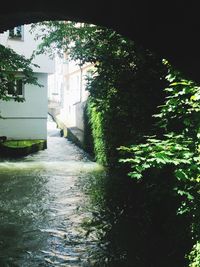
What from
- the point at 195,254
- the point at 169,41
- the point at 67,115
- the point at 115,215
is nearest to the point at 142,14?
the point at 169,41

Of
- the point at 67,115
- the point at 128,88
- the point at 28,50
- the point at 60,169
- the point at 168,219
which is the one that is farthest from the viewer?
the point at 67,115

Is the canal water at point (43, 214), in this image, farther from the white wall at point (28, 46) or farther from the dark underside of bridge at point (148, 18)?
the white wall at point (28, 46)

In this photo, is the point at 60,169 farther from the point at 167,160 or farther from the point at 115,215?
the point at 167,160

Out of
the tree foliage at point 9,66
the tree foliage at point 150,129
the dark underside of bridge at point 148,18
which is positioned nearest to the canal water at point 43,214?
the tree foliage at point 150,129

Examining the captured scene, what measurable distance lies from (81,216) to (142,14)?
7310 millimetres

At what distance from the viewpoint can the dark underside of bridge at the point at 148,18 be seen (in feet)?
6.64

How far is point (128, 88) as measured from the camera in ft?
27.2

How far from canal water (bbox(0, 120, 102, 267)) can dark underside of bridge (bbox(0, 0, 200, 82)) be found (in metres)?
4.84

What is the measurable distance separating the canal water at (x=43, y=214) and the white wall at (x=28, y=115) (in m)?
4.24

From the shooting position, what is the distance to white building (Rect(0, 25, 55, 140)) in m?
20.5

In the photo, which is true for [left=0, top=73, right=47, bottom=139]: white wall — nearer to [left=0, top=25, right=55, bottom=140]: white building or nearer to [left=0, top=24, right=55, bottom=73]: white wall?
[left=0, top=25, right=55, bottom=140]: white building

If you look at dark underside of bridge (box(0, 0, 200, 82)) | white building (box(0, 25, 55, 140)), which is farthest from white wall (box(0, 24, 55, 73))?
dark underside of bridge (box(0, 0, 200, 82))

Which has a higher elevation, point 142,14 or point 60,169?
point 142,14

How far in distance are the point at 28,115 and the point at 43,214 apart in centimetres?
1313
